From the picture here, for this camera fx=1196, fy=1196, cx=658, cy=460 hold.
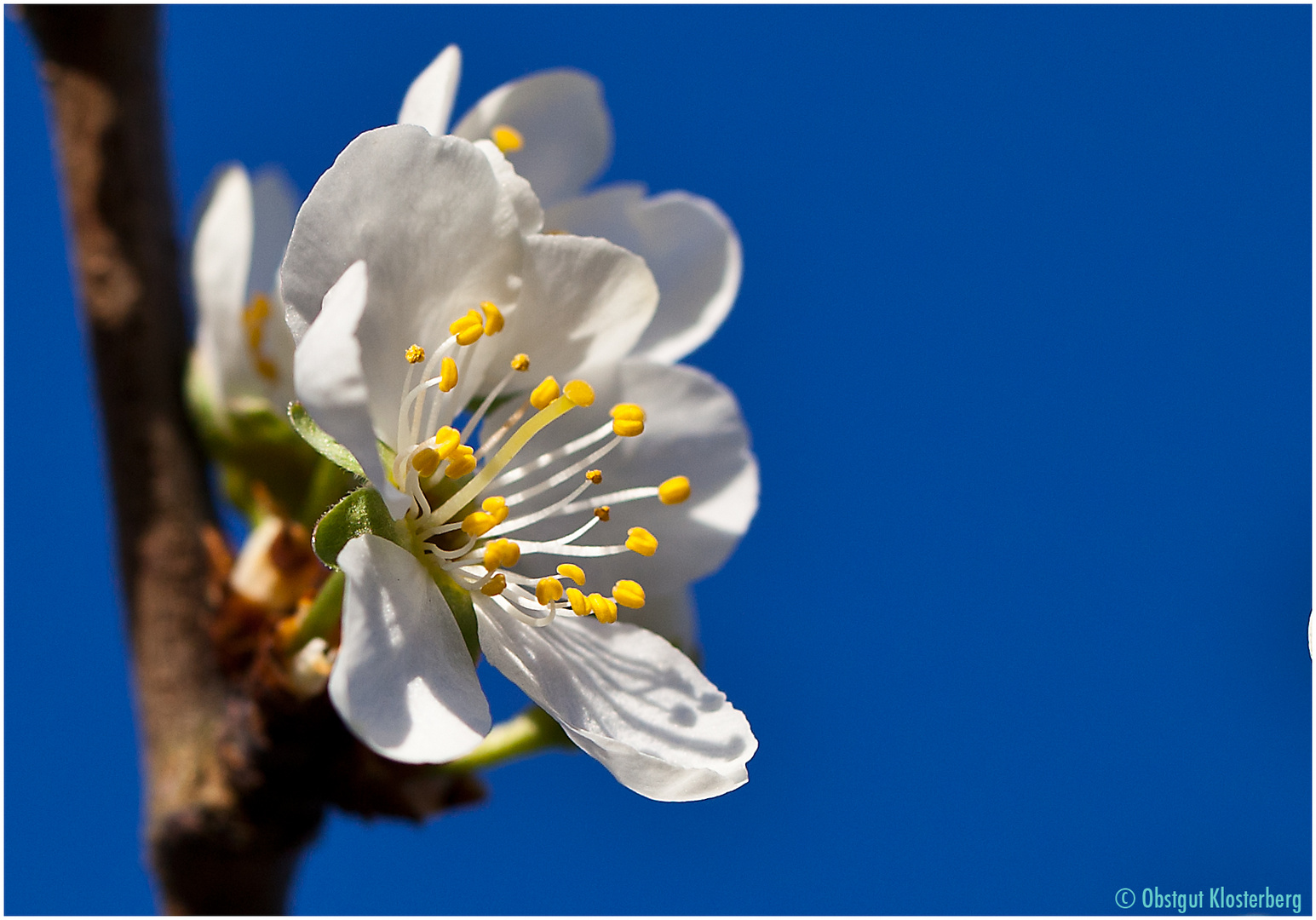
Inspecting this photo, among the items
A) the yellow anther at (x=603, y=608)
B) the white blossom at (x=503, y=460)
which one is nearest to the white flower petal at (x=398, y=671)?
the white blossom at (x=503, y=460)

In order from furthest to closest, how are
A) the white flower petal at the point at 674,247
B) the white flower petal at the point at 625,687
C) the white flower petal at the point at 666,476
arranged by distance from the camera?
the white flower petal at the point at 674,247
the white flower petal at the point at 666,476
the white flower petal at the point at 625,687

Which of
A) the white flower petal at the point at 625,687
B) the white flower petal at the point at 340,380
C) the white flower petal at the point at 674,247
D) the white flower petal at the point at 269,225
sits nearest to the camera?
the white flower petal at the point at 340,380

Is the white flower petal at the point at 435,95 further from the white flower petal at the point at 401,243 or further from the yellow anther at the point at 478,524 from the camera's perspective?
the yellow anther at the point at 478,524

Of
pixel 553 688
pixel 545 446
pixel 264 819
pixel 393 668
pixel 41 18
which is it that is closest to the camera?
pixel 393 668

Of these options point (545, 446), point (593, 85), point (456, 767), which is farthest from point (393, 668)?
point (593, 85)

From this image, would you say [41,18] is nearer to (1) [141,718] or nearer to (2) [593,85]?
(2) [593,85]

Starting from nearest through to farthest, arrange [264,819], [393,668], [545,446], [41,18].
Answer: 1. [393,668]
2. [545,446]
3. [264,819]
4. [41,18]

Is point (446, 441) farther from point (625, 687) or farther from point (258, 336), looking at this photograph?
point (258, 336)

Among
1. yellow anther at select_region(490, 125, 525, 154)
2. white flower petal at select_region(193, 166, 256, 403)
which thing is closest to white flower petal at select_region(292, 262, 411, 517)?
yellow anther at select_region(490, 125, 525, 154)
